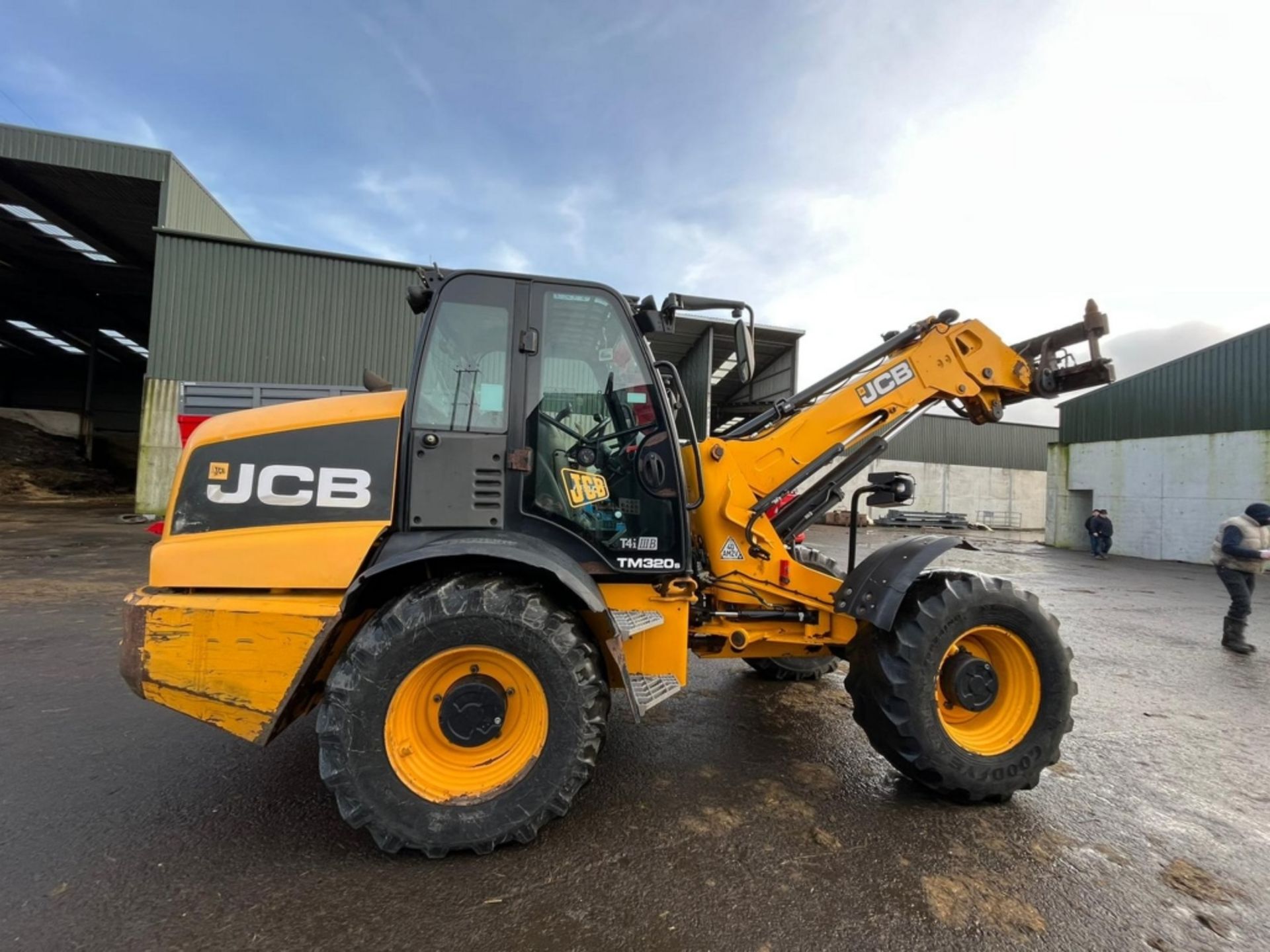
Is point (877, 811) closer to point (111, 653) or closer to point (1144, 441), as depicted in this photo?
point (111, 653)

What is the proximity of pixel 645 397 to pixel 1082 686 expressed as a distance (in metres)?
4.61

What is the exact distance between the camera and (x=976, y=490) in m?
34.4

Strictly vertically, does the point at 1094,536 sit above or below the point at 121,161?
below

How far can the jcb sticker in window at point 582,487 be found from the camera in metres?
2.92

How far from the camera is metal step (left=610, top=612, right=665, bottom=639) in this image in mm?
2686

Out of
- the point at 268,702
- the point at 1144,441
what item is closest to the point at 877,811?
the point at 268,702

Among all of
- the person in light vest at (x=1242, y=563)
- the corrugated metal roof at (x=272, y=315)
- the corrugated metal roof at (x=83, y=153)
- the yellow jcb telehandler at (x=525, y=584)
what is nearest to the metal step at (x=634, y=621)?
the yellow jcb telehandler at (x=525, y=584)

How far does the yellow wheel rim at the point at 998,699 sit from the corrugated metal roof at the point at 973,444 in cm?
3190

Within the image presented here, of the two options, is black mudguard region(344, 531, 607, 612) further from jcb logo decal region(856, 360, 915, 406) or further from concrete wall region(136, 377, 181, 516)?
concrete wall region(136, 377, 181, 516)

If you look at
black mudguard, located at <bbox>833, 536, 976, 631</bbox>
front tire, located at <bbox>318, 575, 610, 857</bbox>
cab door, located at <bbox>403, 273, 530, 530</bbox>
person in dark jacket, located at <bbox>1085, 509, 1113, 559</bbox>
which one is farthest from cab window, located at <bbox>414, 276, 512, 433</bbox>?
person in dark jacket, located at <bbox>1085, 509, 1113, 559</bbox>

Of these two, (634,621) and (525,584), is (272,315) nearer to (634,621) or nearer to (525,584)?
(525,584)

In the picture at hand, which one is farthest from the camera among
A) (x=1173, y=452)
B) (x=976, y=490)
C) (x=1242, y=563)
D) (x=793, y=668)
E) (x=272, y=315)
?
(x=976, y=490)

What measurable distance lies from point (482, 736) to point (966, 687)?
2348mm

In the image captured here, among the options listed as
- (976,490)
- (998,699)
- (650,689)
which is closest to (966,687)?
(998,699)
